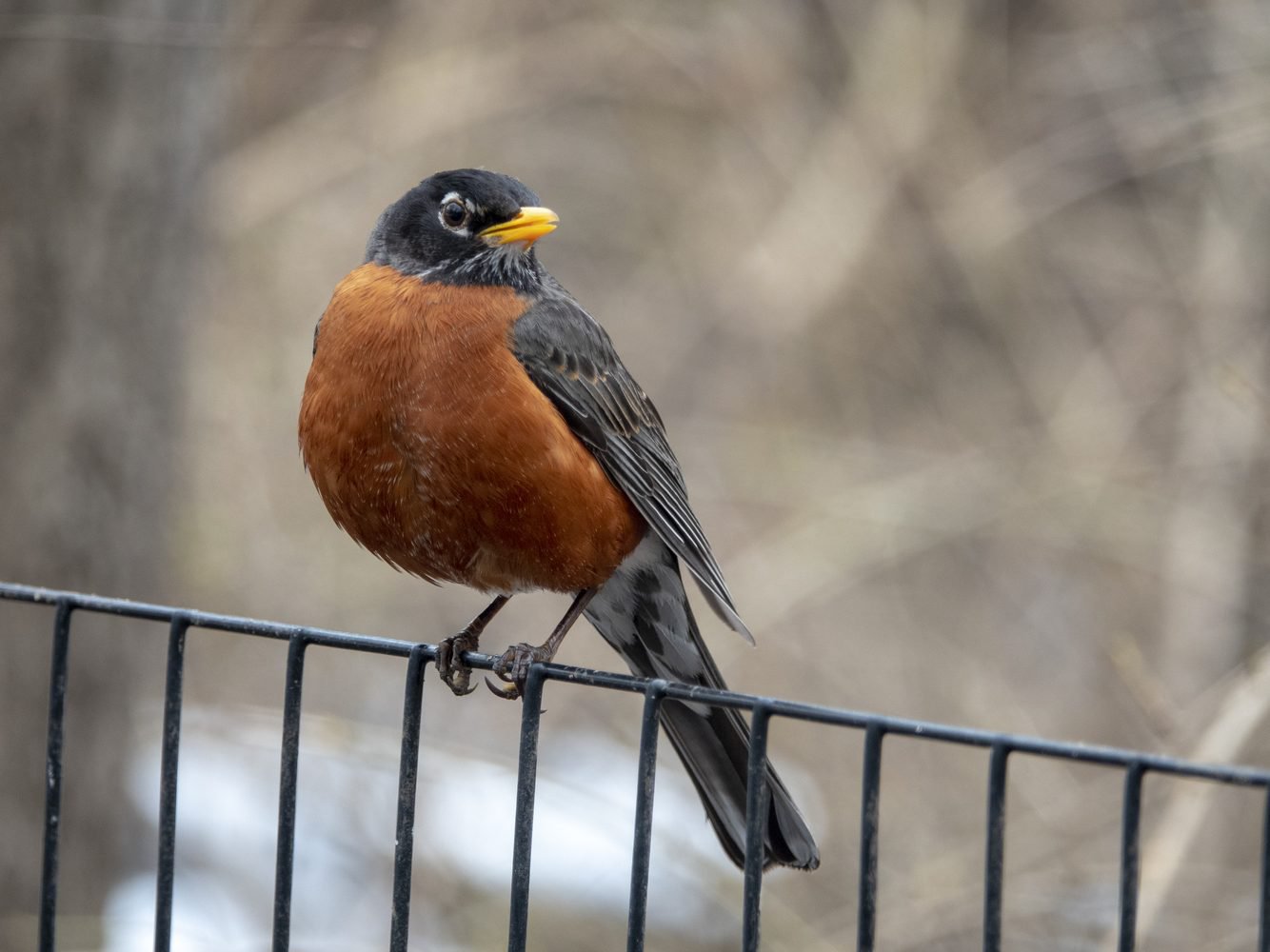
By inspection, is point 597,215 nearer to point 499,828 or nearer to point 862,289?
point 862,289

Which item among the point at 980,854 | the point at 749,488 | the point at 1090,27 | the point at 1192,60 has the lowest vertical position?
the point at 980,854

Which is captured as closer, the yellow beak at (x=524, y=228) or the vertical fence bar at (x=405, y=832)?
the vertical fence bar at (x=405, y=832)

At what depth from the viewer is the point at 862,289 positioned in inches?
320

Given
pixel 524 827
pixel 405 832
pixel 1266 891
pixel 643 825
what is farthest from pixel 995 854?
pixel 405 832

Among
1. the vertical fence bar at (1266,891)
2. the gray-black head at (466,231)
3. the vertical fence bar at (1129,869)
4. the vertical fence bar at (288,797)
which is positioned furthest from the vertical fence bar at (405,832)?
the gray-black head at (466,231)

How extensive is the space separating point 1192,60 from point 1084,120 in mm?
1042

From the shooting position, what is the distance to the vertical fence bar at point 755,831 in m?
1.81

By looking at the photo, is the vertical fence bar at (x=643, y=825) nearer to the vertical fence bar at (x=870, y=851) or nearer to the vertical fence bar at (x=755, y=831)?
the vertical fence bar at (x=755, y=831)

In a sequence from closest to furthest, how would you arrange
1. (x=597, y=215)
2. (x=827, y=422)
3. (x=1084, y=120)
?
(x=1084, y=120), (x=827, y=422), (x=597, y=215)

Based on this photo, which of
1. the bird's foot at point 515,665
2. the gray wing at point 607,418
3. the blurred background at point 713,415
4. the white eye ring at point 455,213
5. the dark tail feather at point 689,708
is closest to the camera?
the dark tail feather at point 689,708

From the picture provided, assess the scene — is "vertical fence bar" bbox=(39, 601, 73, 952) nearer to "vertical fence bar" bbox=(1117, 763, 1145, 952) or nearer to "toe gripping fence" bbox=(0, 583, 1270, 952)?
"toe gripping fence" bbox=(0, 583, 1270, 952)

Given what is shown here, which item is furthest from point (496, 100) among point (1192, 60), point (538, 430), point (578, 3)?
point (538, 430)

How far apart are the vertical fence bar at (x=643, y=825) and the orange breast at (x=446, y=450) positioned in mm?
1157

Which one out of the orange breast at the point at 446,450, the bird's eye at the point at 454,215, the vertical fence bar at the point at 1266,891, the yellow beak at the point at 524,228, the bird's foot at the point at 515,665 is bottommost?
the vertical fence bar at the point at 1266,891
